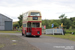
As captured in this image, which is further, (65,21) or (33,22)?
(65,21)

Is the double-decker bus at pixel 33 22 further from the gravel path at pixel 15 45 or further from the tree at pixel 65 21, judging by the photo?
the tree at pixel 65 21

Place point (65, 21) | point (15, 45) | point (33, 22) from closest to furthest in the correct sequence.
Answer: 1. point (15, 45)
2. point (33, 22)
3. point (65, 21)

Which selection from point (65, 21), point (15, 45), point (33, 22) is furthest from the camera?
point (65, 21)

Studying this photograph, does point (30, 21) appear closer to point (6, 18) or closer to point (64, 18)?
point (6, 18)

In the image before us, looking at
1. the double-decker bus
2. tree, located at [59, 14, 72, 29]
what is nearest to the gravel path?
the double-decker bus

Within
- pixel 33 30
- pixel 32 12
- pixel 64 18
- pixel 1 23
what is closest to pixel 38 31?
pixel 33 30

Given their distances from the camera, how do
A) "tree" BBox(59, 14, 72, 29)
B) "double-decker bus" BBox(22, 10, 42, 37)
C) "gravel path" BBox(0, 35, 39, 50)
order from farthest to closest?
"tree" BBox(59, 14, 72, 29) < "double-decker bus" BBox(22, 10, 42, 37) < "gravel path" BBox(0, 35, 39, 50)

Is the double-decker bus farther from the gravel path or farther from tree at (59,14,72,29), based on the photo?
tree at (59,14,72,29)

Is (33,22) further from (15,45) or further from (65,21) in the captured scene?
(65,21)

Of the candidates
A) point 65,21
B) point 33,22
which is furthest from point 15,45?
point 65,21

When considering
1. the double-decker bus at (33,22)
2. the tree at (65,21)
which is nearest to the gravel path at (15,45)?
the double-decker bus at (33,22)

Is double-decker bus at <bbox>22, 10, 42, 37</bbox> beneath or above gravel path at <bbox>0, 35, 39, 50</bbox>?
above

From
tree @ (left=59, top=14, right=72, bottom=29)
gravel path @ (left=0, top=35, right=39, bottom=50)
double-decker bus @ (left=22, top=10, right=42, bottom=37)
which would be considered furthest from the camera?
tree @ (left=59, top=14, right=72, bottom=29)

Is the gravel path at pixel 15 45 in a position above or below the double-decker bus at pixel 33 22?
below
